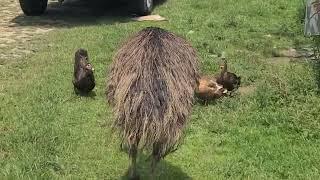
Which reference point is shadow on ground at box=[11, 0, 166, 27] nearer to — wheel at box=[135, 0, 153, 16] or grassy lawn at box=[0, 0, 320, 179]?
wheel at box=[135, 0, 153, 16]

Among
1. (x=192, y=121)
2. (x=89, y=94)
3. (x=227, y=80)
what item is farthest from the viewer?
(x=89, y=94)

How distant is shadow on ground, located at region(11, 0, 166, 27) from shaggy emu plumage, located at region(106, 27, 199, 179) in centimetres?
619

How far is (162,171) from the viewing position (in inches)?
197

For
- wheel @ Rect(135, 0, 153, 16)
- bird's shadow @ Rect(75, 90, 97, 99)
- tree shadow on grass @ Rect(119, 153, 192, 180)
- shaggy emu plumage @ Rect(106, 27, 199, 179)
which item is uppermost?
shaggy emu plumage @ Rect(106, 27, 199, 179)

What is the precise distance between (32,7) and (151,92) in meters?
7.91

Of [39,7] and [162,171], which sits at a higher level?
[39,7]

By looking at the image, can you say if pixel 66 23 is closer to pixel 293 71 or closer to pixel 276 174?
pixel 293 71

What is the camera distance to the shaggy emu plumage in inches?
159

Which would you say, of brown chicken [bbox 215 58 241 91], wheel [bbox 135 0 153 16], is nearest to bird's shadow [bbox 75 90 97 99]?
brown chicken [bbox 215 58 241 91]

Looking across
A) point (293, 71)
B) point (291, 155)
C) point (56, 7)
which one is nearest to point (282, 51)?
point (293, 71)

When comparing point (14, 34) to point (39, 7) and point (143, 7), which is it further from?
point (143, 7)

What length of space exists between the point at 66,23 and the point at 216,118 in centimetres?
552

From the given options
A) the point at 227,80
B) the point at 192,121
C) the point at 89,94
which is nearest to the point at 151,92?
the point at 192,121

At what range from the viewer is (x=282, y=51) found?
871cm
